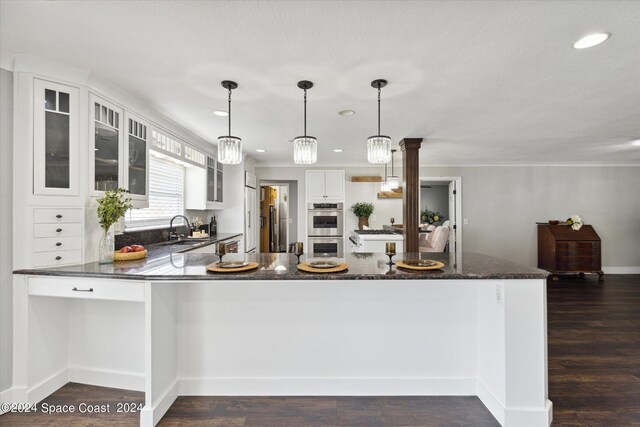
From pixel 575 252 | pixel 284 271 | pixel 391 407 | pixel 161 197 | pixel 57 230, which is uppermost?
pixel 161 197

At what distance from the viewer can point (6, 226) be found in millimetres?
2016

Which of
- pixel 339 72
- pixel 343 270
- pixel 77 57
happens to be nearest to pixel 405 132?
pixel 339 72

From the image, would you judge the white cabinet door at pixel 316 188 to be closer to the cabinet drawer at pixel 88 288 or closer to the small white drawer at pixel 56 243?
the small white drawer at pixel 56 243

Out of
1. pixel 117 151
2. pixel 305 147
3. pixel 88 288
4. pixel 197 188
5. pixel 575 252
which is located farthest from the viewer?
pixel 575 252

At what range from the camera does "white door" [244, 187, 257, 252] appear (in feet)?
18.1

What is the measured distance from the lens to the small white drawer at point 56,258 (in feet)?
6.84

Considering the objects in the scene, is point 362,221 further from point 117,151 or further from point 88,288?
point 88,288

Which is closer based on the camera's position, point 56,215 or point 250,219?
point 56,215

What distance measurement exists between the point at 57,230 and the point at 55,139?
2.07 feet

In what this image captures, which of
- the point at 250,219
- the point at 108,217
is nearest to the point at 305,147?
the point at 108,217

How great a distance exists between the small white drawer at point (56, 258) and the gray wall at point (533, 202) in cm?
436

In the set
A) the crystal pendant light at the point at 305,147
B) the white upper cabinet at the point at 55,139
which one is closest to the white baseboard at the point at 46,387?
the white upper cabinet at the point at 55,139

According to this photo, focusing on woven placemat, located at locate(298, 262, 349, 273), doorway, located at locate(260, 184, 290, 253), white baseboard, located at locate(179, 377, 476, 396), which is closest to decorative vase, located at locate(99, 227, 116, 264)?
white baseboard, located at locate(179, 377, 476, 396)

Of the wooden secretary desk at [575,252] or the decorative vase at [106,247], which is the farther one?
the wooden secretary desk at [575,252]
